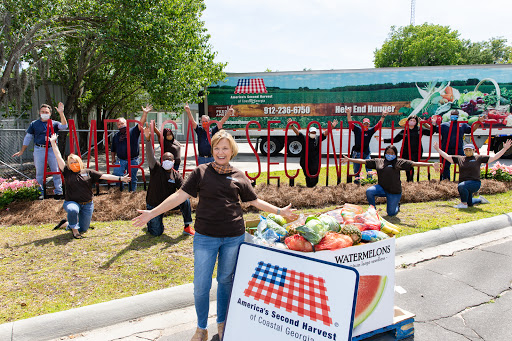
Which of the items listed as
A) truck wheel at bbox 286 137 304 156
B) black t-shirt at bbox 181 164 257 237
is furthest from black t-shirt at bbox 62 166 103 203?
truck wheel at bbox 286 137 304 156

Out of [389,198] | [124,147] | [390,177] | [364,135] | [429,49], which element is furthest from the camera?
[429,49]

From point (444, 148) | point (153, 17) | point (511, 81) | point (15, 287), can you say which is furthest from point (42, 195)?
point (511, 81)

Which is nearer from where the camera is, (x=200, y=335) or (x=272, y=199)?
(x=200, y=335)

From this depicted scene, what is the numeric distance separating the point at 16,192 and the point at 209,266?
6672mm

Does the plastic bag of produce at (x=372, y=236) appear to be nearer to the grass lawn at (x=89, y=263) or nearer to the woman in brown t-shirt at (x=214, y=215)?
the woman in brown t-shirt at (x=214, y=215)

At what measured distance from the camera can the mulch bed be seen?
7.11 m

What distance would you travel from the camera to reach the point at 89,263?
16.4 ft

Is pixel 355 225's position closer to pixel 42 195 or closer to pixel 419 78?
pixel 42 195

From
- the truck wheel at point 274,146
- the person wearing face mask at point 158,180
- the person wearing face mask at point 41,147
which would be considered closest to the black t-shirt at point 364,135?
the person wearing face mask at point 158,180

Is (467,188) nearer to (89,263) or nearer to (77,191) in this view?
(89,263)

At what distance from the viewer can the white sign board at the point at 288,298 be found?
2.44 meters

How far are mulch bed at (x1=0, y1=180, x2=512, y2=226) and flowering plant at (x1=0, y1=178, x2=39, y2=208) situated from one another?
182 millimetres

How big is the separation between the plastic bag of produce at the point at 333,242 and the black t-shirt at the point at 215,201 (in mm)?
736

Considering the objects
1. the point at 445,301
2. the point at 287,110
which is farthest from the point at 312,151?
the point at 287,110
